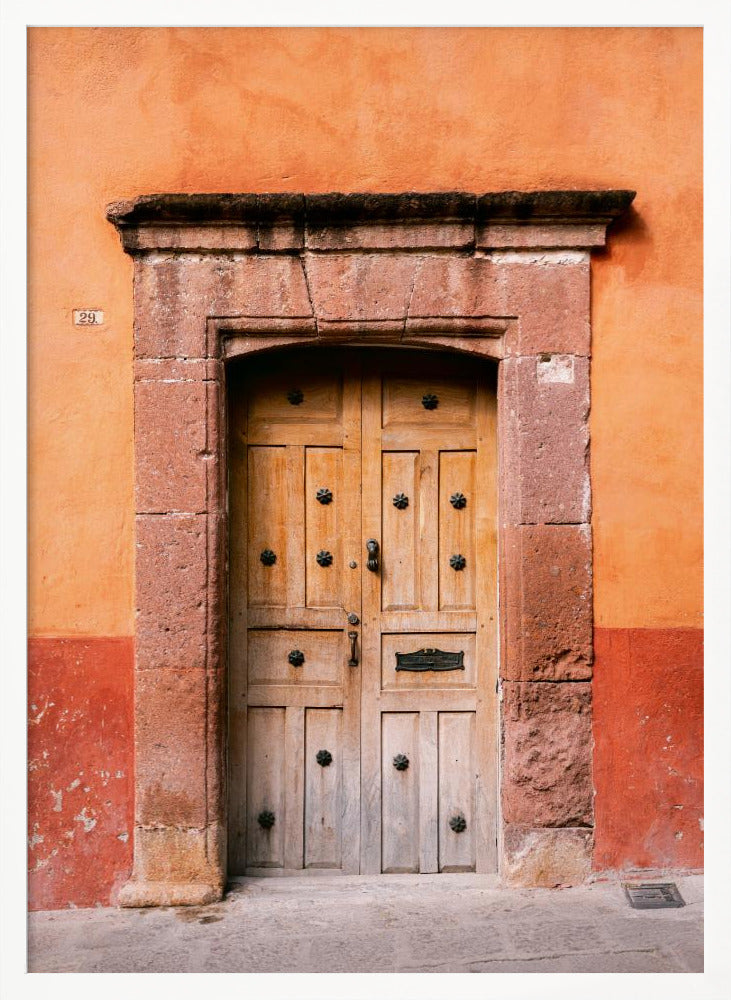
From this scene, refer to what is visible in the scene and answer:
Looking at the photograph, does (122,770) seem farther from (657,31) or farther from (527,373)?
(657,31)

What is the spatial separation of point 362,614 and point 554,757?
97cm

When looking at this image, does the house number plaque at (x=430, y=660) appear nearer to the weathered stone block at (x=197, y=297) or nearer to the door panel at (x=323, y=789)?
the door panel at (x=323, y=789)

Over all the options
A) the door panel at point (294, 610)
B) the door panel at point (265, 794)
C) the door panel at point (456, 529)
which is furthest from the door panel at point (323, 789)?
the door panel at point (456, 529)

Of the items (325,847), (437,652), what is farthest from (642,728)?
(325,847)

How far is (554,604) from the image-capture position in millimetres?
3555

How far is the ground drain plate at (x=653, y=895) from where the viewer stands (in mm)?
3373

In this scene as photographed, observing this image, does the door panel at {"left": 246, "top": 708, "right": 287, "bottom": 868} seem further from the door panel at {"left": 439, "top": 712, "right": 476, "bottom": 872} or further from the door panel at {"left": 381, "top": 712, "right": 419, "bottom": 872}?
the door panel at {"left": 439, "top": 712, "right": 476, "bottom": 872}

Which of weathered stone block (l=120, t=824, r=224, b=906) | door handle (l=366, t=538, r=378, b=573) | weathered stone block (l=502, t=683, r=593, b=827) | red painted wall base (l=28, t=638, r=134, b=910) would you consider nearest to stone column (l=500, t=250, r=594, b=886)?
weathered stone block (l=502, t=683, r=593, b=827)

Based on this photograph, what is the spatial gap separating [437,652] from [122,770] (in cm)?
137

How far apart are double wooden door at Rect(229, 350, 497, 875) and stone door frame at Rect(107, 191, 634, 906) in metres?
0.20

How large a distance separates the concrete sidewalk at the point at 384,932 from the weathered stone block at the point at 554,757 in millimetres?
303

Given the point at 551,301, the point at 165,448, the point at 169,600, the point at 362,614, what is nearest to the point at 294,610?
the point at 362,614

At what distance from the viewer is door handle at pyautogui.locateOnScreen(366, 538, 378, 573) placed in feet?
12.2

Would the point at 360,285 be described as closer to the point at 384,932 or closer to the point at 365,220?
the point at 365,220
